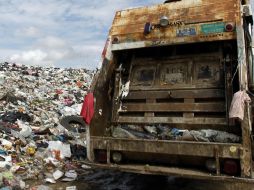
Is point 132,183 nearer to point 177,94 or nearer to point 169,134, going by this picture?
point 169,134

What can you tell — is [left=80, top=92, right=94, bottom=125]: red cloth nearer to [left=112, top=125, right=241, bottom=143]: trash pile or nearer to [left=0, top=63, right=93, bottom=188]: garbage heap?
[left=112, top=125, right=241, bottom=143]: trash pile

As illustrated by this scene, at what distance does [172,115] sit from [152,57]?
0.94 m

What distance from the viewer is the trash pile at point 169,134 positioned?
4078mm

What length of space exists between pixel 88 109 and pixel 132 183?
1.35m

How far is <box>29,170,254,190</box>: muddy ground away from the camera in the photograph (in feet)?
16.3

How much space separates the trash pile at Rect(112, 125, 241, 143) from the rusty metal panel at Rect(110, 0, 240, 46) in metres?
1.07

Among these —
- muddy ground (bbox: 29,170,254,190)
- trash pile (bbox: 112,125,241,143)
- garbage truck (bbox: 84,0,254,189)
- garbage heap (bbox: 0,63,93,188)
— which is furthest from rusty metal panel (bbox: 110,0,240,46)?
garbage heap (bbox: 0,63,93,188)

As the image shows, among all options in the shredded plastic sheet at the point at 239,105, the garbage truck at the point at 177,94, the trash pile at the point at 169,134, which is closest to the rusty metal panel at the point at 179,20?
the garbage truck at the point at 177,94

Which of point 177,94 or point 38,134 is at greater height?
point 177,94

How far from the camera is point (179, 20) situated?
4.62 metres

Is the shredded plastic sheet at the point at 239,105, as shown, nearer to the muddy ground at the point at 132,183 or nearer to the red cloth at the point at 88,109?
the muddy ground at the point at 132,183

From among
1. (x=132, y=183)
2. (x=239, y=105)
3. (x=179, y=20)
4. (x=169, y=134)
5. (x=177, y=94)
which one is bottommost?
(x=132, y=183)

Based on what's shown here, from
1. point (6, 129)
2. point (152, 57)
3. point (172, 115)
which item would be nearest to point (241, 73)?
point (172, 115)

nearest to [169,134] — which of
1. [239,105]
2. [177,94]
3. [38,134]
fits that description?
[177,94]
